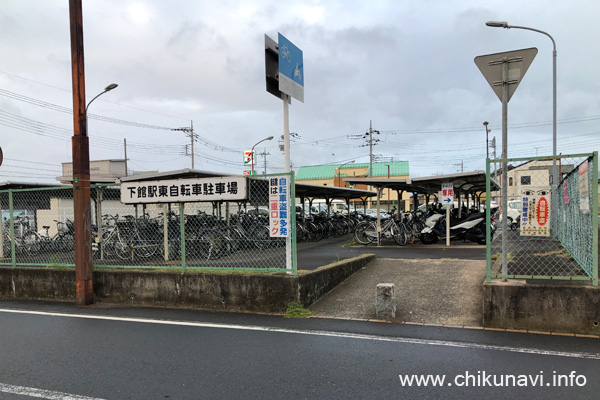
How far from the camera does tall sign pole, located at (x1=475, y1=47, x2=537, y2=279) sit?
200 inches

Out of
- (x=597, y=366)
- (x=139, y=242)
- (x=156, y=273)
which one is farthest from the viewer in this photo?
(x=139, y=242)

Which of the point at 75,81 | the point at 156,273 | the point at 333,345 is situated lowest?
the point at 333,345

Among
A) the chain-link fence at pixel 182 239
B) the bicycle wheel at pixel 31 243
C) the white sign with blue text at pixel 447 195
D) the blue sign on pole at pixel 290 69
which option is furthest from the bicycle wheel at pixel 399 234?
the bicycle wheel at pixel 31 243

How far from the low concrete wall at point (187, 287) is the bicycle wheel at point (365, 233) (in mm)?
6450

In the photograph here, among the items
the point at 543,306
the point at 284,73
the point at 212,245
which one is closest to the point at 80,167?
the point at 212,245

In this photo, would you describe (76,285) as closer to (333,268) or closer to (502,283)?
(333,268)

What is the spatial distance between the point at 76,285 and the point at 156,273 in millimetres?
1510

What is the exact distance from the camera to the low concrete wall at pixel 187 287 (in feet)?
19.4

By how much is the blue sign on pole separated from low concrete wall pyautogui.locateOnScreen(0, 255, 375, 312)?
9.96 ft

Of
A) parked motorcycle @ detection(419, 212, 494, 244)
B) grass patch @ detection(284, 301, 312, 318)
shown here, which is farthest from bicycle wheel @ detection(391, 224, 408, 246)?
grass patch @ detection(284, 301, 312, 318)

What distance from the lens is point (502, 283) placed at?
4.95m

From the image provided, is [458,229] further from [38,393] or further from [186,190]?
[38,393]

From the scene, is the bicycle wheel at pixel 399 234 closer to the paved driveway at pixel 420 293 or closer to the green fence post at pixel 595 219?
the paved driveway at pixel 420 293

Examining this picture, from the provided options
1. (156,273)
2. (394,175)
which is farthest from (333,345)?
(394,175)
